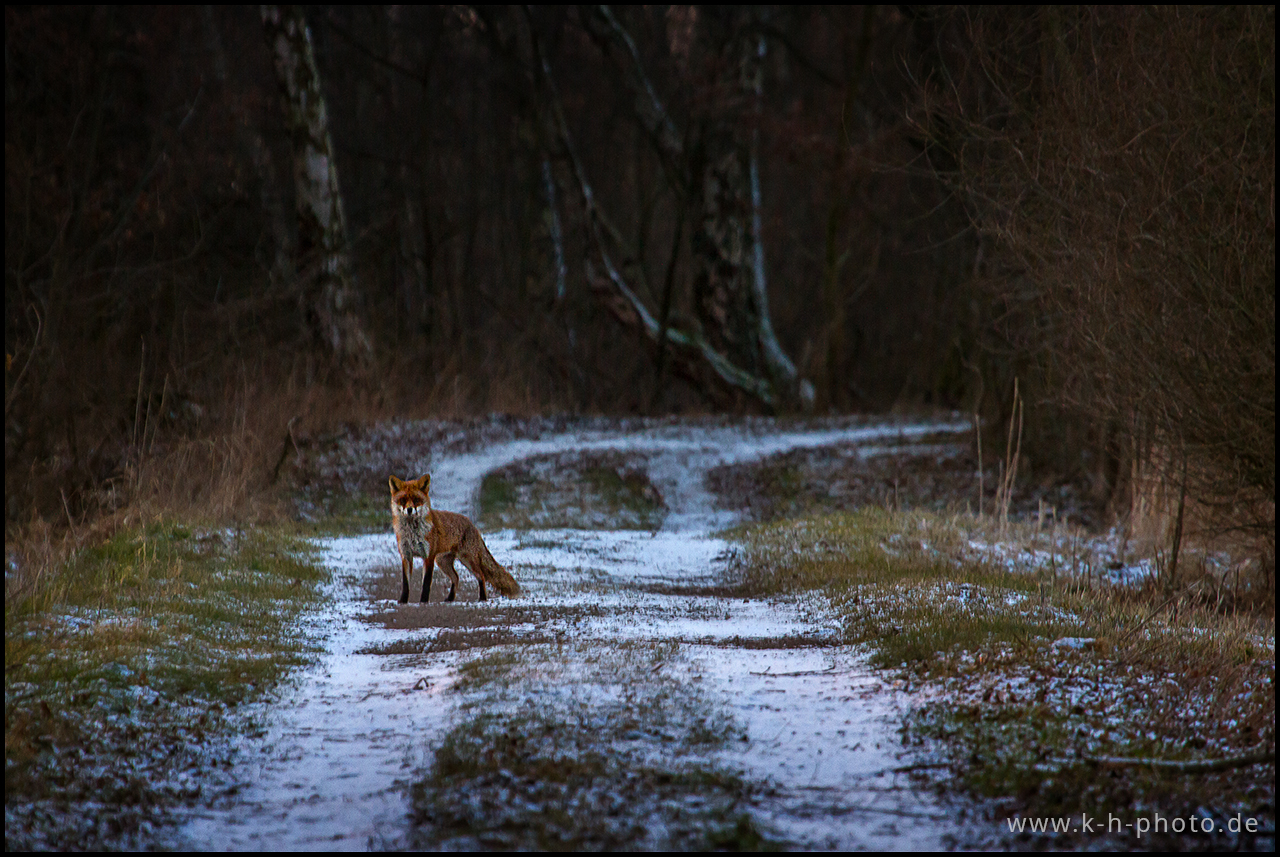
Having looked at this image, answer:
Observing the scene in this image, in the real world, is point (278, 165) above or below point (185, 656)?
above

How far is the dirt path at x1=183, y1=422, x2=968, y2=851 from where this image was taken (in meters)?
4.33

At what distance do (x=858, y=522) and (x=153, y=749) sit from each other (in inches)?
333

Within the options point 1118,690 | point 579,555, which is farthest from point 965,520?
point 1118,690

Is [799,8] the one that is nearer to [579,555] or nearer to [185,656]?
[579,555]

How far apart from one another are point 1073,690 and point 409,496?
3.95m

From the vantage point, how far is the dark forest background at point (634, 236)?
27.7ft

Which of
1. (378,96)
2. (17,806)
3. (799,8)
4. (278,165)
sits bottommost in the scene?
(17,806)

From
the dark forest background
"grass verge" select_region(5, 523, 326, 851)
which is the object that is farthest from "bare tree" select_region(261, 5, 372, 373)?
"grass verge" select_region(5, 523, 326, 851)

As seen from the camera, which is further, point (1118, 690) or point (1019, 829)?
point (1118, 690)

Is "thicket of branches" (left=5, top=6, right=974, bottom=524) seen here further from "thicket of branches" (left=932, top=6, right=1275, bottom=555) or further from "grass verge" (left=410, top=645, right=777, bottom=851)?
"grass verge" (left=410, top=645, right=777, bottom=851)

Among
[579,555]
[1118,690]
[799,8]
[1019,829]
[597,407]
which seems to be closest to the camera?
[1019,829]

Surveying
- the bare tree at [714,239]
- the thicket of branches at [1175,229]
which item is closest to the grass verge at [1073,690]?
the thicket of branches at [1175,229]

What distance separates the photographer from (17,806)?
14.5ft

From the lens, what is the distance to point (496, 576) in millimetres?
8305
